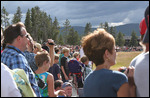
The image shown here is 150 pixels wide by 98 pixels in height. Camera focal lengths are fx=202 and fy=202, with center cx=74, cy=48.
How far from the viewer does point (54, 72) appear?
601cm

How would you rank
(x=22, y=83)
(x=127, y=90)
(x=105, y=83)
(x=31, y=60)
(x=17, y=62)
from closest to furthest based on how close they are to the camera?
(x=127, y=90) < (x=105, y=83) < (x=22, y=83) < (x=17, y=62) < (x=31, y=60)

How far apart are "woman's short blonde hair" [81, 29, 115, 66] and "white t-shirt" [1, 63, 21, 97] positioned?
822 mm

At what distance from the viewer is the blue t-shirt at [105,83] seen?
5.98 feet

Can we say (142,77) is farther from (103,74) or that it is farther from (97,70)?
(97,70)

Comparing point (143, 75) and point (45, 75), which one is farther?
point (45, 75)

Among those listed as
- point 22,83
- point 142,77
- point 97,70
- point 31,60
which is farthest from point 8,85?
point 31,60

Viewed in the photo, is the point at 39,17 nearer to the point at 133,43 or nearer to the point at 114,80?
the point at 133,43

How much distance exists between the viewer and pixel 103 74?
6.31 ft

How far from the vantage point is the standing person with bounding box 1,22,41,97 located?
98.4 inches

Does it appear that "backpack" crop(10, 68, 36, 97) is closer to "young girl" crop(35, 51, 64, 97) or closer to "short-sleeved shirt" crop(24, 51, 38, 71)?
"young girl" crop(35, 51, 64, 97)

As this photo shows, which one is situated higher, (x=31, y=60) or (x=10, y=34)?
(x=10, y=34)

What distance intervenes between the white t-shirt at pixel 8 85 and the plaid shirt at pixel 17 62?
63 cm

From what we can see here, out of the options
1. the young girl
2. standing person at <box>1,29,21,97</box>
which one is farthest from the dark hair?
the young girl

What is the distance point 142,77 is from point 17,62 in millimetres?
1517
